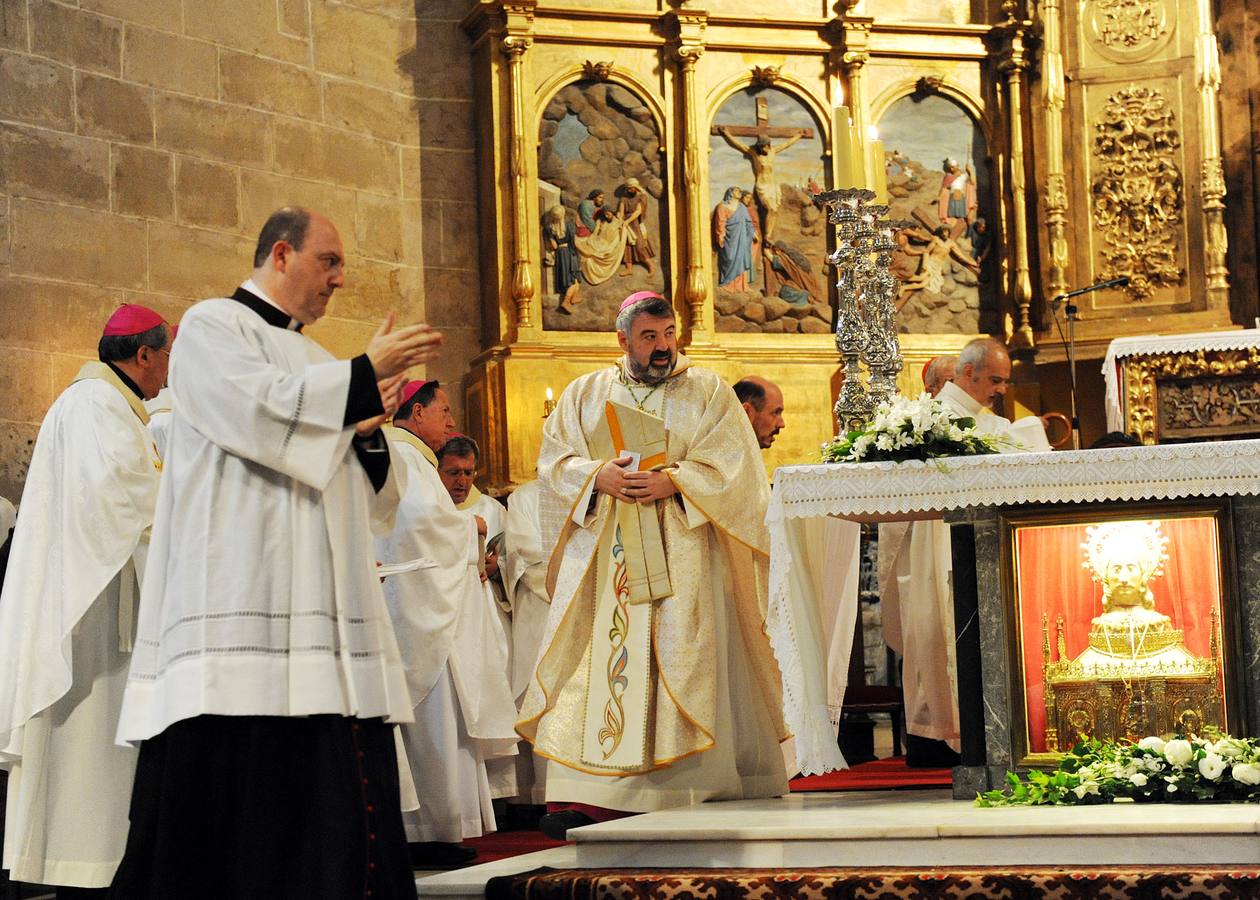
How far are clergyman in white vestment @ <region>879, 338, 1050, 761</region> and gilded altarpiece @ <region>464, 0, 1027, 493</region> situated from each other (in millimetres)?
3594

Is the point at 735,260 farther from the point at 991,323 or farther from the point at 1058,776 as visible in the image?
the point at 1058,776

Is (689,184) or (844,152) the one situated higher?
(689,184)

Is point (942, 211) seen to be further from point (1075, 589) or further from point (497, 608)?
point (1075, 589)

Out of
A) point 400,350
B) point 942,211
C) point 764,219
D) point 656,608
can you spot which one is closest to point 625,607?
point 656,608

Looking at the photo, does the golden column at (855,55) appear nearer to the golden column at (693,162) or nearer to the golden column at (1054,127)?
the golden column at (693,162)

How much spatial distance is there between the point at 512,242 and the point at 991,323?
340cm

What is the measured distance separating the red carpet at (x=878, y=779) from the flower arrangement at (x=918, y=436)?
1444 mm

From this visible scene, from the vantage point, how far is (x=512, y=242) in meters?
11.1

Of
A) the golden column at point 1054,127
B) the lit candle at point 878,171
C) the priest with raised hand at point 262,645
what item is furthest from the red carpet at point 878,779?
the golden column at point 1054,127

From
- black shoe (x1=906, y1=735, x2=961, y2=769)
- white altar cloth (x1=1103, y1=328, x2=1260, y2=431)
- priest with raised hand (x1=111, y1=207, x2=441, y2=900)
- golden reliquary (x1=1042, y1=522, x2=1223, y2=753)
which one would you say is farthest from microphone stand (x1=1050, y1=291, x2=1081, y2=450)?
priest with raised hand (x1=111, y1=207, x2=441, y2=900)

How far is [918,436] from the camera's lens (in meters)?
5.68

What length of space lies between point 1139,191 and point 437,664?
7.07 m

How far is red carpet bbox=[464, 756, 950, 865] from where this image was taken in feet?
20.8

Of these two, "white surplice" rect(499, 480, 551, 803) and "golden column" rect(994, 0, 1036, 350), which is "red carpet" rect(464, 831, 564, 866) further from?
"golden column" rect(994, 0, 1036, 350)
